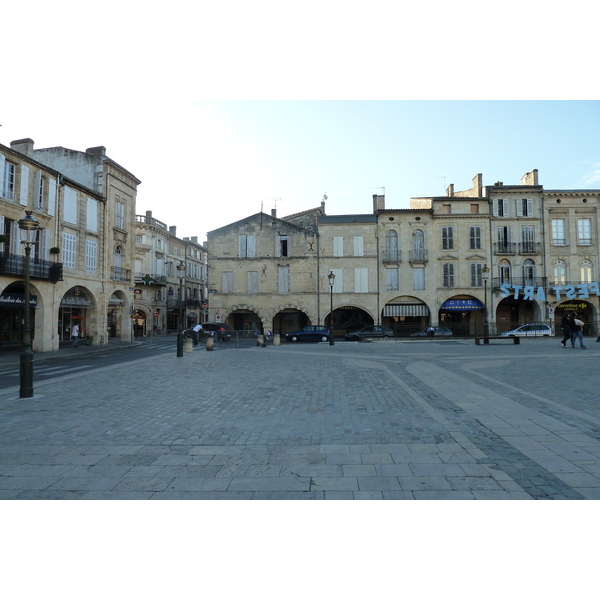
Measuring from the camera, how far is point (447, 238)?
32438mm

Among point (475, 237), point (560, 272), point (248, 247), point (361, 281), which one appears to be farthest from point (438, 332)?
point (248, 247)

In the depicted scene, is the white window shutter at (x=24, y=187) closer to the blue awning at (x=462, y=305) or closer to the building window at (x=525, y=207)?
the blue awning at (x=462, y=305)

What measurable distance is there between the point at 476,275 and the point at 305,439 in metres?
30.8

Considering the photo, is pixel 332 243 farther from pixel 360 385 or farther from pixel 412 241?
pixel 360 385

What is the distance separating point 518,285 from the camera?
31797 millimetres

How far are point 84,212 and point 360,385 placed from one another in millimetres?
21470

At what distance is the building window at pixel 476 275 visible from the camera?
32.0m

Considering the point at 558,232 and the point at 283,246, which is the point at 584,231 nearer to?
the point at 558,232

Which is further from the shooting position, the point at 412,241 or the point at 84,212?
the point at 412,241

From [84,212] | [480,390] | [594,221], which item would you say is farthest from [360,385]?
[594,221]

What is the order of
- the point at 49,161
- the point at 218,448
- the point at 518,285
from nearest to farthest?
the point at 218,448 < the point at 49,161 < the point at 518,285

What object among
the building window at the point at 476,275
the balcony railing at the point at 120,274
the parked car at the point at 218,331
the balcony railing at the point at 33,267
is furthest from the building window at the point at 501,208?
the balcony railing at the point at 33,267

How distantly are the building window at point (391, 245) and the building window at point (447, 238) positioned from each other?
12.9 feet

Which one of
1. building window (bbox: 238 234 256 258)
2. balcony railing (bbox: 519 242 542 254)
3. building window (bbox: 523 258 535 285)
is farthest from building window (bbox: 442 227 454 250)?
building window (bbox: 238 234 256 258)
